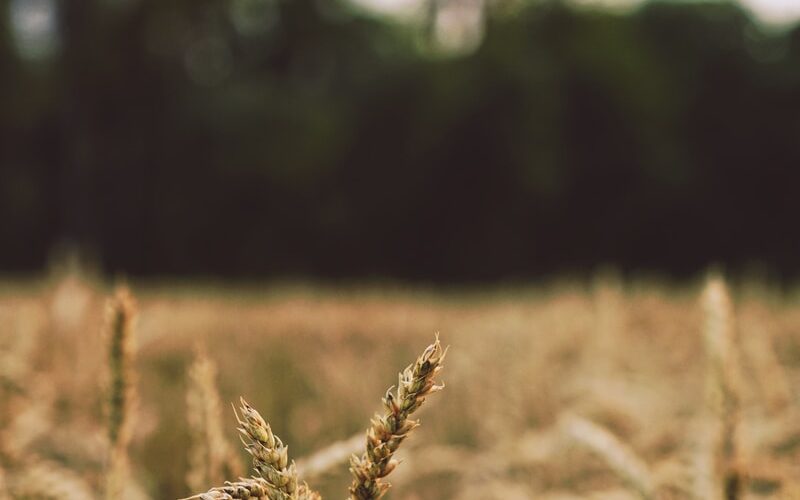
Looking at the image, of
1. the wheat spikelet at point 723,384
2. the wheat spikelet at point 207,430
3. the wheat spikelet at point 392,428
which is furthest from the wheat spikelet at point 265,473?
the wheat spikelet at point 723,384

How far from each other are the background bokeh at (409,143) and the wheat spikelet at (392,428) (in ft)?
48.7

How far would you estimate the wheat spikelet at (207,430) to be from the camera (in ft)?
2.32

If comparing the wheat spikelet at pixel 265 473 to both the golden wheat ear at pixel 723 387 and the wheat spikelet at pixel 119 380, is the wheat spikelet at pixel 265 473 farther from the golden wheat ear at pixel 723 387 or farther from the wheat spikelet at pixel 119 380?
the golden wheat ear at pixel 723 387

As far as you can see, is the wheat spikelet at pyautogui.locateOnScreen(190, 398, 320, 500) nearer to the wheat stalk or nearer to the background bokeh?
the wheat stalk

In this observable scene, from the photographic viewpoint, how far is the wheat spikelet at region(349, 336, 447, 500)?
471 millimetres

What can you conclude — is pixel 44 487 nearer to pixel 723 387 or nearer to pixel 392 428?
pixel 392 428

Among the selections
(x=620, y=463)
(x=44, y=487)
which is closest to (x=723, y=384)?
(x=620, y=463)

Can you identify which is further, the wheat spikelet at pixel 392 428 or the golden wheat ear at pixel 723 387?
the golden wheat ear at pixel 723 387

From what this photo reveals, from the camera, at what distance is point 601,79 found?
54.7ft

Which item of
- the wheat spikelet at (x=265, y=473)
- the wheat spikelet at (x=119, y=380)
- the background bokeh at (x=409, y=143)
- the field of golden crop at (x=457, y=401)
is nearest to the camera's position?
the wheat spikelet at (x=265, y=473)

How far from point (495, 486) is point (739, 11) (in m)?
18.1

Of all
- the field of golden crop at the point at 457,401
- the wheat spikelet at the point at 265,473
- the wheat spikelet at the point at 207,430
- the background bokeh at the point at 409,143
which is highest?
the background bokeh at the point at 409,143

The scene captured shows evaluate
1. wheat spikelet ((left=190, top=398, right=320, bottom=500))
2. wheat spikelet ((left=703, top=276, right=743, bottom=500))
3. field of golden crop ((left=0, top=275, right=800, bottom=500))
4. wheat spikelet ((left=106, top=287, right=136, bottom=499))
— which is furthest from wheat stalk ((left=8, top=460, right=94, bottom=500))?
wheat spikelet ((left=703, top=276, right=743, bottom=500))

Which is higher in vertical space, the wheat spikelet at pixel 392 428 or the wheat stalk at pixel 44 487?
the wheat stalk at pixel 44 487
